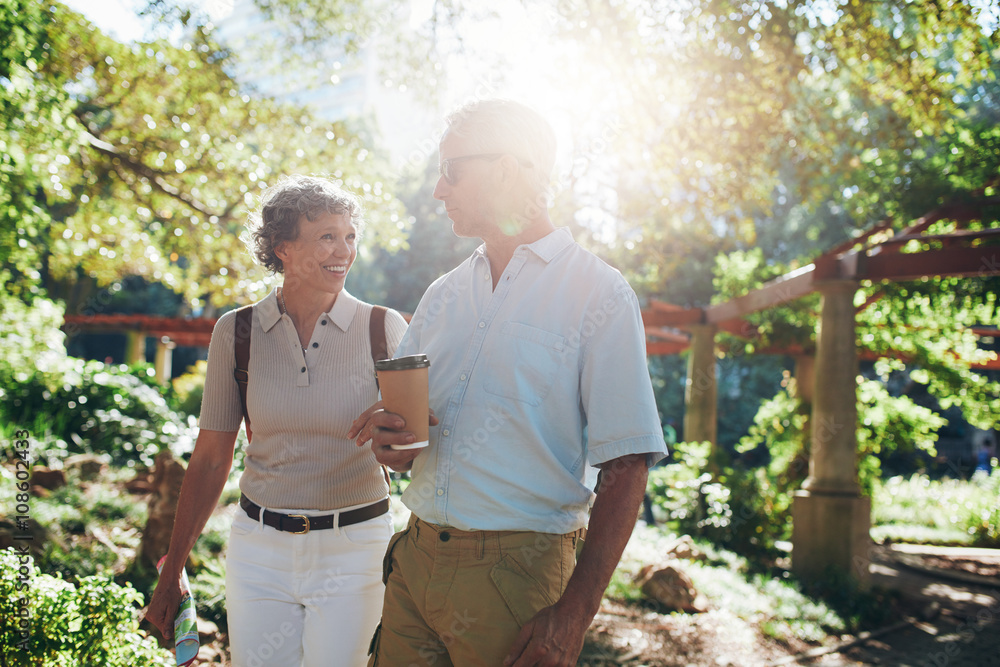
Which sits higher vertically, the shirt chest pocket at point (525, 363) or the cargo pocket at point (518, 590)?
the shirt chest pocket at point (525, 363)

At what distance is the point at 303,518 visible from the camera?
2.16 metres

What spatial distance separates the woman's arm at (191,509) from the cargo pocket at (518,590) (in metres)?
1.10

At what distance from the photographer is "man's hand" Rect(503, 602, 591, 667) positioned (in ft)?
4.68

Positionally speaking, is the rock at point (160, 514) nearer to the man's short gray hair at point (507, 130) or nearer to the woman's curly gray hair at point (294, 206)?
the woman's curly gray hair at point (294, 206)

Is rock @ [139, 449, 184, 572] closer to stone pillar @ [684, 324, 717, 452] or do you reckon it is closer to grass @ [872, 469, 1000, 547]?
stone pillar @ [684, 324, 717, 452]

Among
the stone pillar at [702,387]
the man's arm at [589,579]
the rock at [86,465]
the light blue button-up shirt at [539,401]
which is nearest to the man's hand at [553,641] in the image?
the man's arm at [589,579]

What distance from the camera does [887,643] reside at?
19.7 ft

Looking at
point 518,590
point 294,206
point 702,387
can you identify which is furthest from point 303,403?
point 702,387

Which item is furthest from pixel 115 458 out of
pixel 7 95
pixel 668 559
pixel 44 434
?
pixel 668 559

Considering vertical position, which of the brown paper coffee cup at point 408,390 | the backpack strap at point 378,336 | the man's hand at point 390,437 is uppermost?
the backpack strap at point 378,336

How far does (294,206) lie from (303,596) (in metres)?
1.22

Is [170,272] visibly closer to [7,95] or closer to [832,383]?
[7,95]

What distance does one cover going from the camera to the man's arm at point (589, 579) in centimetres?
143

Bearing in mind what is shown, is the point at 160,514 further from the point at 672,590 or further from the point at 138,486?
the point at 672,590
